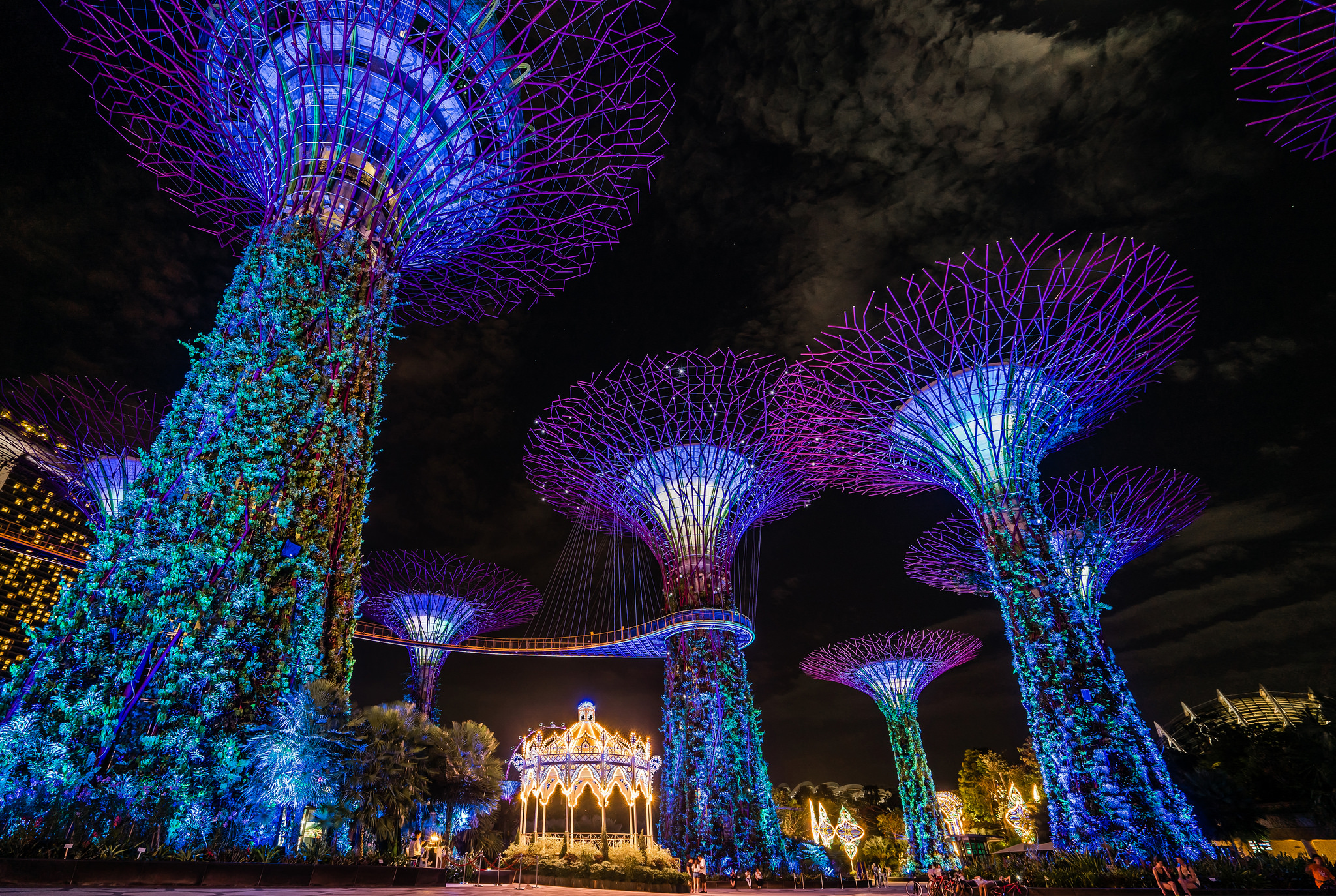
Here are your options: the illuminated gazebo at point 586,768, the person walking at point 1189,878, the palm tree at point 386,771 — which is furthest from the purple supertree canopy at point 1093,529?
the palm tree at point 386,771

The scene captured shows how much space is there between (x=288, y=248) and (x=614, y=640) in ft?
69.1

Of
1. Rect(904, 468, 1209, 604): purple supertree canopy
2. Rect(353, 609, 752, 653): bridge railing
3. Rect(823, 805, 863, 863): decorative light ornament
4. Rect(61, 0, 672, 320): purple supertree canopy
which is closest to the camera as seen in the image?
Rect(61, 0, 672, 320): purple supertree canopy

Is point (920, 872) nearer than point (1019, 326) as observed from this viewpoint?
No

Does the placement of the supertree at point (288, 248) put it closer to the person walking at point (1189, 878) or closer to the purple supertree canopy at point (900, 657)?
the person walking at point (1189, 878)

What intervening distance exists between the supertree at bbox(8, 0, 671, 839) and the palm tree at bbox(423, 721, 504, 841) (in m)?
3.07

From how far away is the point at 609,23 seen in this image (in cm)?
1230

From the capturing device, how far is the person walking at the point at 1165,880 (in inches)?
438

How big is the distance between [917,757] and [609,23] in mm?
35802

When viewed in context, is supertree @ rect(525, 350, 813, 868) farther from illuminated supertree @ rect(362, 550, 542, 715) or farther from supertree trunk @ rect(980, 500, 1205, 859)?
illuminated supertree @ rect(362, 550, 542, 715)

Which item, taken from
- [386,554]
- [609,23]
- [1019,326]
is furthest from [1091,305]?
[386,554]

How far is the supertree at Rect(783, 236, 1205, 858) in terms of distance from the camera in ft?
47.6

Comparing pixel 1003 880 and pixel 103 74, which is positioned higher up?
pixel 103 74

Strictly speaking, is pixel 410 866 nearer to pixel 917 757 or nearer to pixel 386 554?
pixel 386 554

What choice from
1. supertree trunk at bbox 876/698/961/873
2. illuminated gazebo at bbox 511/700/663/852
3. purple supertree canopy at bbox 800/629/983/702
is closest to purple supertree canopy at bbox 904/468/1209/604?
purple supertree canopy at bbox 800/629/983/702
